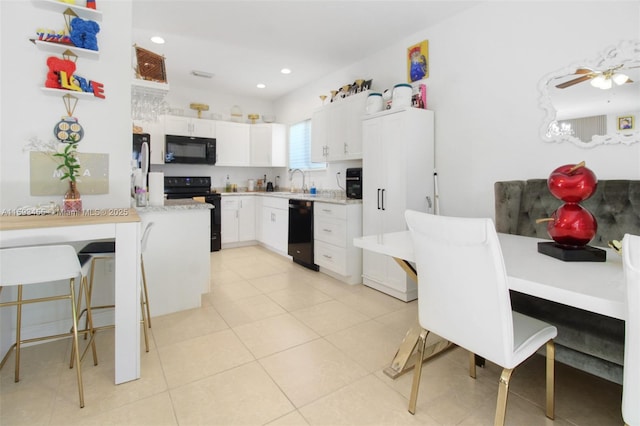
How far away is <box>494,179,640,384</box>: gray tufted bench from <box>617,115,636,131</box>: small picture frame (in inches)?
14.8

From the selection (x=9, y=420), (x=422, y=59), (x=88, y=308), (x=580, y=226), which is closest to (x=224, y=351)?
(x=88, y=308)

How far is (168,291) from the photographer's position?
8.89 feet

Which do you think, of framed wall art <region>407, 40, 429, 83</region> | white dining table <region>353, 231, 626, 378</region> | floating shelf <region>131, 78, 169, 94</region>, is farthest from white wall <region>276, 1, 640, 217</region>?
floating shelf <region>131, 78, 169, 94</region>

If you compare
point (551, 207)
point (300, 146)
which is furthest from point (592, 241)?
point (300, 146)

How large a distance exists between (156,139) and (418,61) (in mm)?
3845

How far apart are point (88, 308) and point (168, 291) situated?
2.60 ft

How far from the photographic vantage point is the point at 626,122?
202cm

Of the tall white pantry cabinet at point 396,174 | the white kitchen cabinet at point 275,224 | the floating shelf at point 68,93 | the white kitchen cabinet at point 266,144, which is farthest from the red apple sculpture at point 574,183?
the white kitchen cabinet at point 266,144

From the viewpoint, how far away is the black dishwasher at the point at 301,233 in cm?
404

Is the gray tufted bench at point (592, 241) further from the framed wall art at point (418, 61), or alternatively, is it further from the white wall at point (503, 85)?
the framed wall art at point (418, 61)

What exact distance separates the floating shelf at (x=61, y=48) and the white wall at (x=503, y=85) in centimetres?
284

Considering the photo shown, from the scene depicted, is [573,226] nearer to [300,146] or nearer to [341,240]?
[341,240]

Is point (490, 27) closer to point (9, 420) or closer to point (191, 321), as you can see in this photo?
point (191, 321)

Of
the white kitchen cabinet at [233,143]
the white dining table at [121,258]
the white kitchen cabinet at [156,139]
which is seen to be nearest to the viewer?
the white dining table at [121,258]
